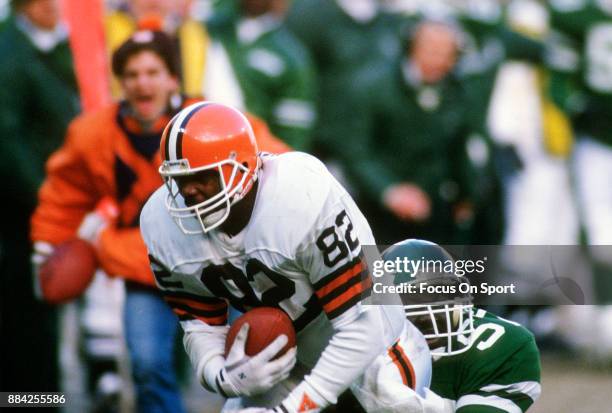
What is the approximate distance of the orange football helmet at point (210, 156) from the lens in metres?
4.08

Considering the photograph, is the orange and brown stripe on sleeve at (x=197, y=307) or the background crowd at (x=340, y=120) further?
the background crowd at (x=340, y=120)

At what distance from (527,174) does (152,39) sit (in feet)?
10.7

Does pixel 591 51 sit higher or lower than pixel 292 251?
lower

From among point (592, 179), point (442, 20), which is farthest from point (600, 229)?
point (442, 20)

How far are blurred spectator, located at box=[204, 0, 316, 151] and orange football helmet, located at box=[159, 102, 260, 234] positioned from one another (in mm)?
2805

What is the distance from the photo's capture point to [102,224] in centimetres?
580

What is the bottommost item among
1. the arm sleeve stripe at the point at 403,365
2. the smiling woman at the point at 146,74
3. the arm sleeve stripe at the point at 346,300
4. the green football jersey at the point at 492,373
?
the green football jersey at the point at 492,373

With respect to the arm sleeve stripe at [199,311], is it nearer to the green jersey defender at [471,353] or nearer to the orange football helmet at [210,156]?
the orange football helmet at [210,156]

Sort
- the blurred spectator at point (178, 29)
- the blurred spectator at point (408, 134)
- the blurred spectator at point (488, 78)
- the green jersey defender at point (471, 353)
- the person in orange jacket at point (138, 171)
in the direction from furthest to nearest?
the blurred spectator at point (488, 78) → the blurred spectator at point (408, 134) → the blurred spectator at point (178, 29) → the person in orange jacket at point (138, 171) → the green jersey defender at point (471, 353)

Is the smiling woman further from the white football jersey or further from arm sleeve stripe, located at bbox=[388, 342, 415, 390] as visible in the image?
arm sleeve stripe, located at bbox=[388, 342, 415, 390]

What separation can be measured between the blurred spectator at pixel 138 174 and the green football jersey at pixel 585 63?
3211 mm

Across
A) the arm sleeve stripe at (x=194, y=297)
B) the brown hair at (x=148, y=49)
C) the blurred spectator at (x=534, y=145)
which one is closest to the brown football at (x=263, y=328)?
the arm sleeve stripe at (x=194, y=297)

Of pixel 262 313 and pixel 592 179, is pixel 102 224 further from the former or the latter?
pixel 592 179

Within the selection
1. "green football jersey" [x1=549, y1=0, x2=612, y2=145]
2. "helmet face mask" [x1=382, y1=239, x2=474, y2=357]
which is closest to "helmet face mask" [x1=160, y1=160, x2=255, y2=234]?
"helmet face mask" [x1=382, y1=239, x2=474, y2=357]
